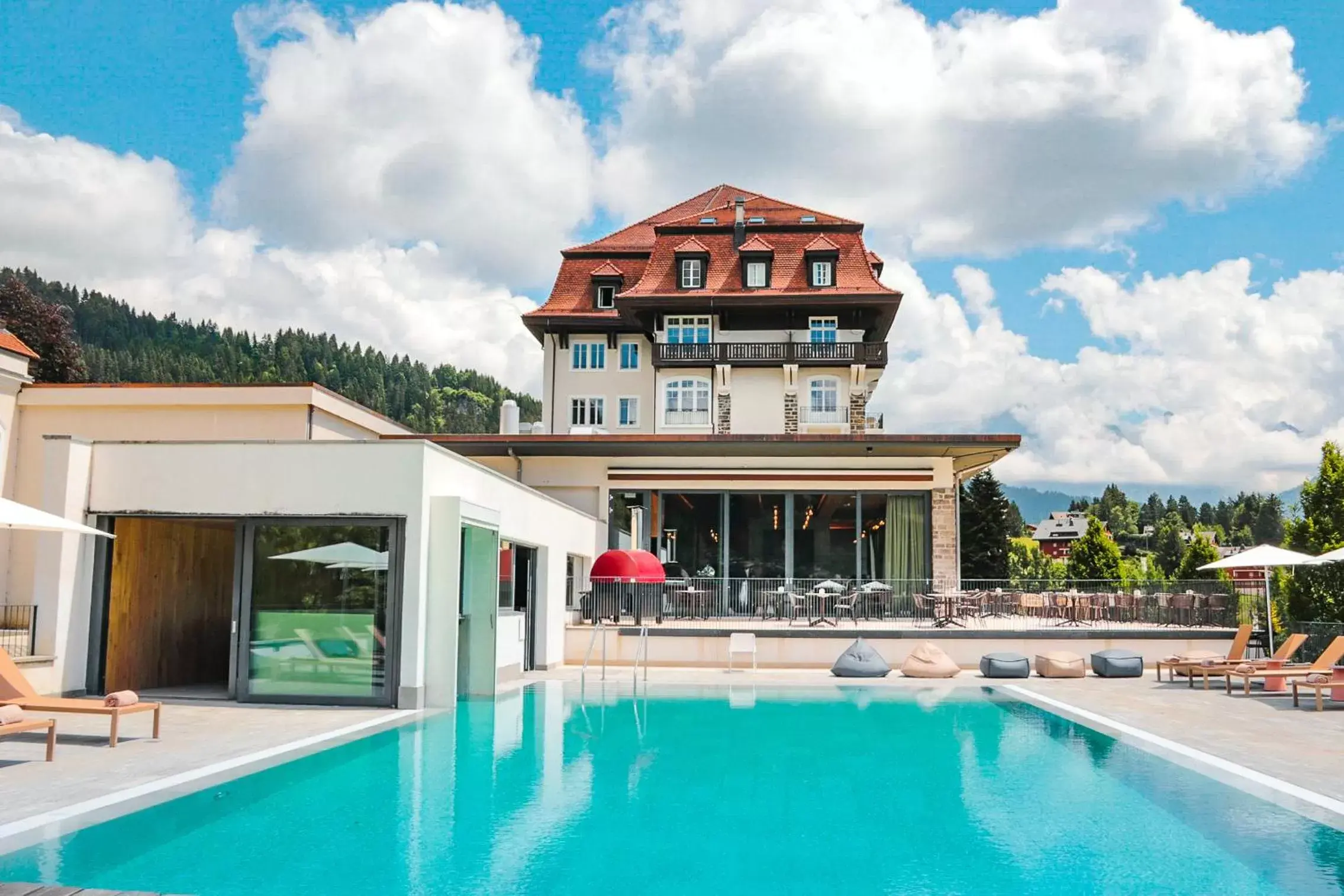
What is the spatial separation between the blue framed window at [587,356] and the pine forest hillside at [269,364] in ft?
202

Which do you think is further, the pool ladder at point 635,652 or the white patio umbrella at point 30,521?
the pool ladder at point 635,652

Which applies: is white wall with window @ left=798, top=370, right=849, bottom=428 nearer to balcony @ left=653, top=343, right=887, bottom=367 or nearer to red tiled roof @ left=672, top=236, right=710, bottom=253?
balcony @ left=653, top=343, right=887, bottom=367

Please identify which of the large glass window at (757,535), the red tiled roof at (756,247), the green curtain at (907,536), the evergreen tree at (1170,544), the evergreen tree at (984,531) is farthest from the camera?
the evergreen tree at (1170,544)

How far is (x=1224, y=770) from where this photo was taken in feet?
31.7

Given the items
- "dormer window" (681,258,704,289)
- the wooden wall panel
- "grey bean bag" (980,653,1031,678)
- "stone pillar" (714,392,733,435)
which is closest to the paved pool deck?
"grey bean bag" (980,653,1031,678)

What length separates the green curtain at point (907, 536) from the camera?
81.1 feet

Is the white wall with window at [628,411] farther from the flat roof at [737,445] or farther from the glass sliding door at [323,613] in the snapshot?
the glass sliding door at [323,613]

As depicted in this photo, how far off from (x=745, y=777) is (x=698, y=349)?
27793 mm

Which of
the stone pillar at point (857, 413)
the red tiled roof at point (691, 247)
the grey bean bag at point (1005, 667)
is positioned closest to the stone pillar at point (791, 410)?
the stone pillar at point (857, 413)

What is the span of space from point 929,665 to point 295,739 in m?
12.1

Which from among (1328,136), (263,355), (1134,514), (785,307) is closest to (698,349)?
(785,307)

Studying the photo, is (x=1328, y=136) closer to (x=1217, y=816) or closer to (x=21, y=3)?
(x=1217, y=816)

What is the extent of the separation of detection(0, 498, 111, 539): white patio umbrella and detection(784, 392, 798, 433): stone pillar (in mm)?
27236

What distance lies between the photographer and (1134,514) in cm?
18875
